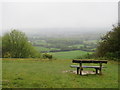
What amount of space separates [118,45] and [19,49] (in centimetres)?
1969

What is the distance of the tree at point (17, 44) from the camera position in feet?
123

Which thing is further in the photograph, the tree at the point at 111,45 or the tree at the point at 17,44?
the tree at the point at 17,44

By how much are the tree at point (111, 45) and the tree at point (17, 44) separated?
1483 cm

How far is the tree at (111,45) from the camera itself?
23.2 meters

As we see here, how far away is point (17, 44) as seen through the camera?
126 ft

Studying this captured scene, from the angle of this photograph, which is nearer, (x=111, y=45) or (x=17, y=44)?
(x=111, y=45)

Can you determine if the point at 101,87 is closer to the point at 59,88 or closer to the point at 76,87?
the point at 76,87

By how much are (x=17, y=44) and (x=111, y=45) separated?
63.3ft

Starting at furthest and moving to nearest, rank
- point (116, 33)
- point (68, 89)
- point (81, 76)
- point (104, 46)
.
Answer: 1. point (104, 46)
2. point (116, 33)
3. point (81, 76)
4. point (68, 89)

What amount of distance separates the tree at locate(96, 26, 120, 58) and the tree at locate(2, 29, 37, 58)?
48.6ft

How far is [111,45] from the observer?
80.1ft

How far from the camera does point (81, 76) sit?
11.4 metres

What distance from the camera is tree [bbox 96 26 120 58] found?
23222mm

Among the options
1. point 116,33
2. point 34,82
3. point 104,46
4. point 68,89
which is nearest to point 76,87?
point 68,89
